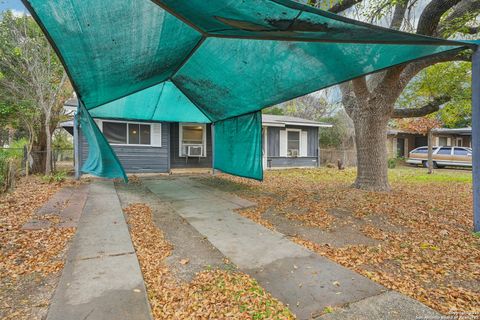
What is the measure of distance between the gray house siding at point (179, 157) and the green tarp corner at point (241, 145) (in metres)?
2.49

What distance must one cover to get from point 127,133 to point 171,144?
1885 millimetres

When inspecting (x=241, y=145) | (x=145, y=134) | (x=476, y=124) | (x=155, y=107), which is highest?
(x=155, y=107)

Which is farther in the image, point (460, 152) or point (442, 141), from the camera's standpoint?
point (442, 141)

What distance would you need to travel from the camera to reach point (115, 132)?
10578 millimetres

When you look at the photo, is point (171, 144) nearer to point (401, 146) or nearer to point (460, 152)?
point (460, 152)

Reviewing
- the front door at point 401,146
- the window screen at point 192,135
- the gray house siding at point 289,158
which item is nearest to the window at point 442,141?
the front door at point 401,146

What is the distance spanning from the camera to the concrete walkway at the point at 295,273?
2.07 m

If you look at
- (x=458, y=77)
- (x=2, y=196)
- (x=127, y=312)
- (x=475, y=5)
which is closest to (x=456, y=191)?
(x=458, y=77)

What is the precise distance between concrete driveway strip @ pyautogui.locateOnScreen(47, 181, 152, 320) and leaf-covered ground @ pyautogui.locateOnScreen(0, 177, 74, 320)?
11cm

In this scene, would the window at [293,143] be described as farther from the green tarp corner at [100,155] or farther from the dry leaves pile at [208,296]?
the dry leaves pile at [208,296]

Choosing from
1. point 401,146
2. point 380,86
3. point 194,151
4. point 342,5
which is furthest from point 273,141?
point 401,146

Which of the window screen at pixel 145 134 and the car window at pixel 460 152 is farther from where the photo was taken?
the car window at pixel 460 152

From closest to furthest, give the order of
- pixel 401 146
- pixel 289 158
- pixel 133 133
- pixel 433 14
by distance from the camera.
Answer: pixel 433 14 → pixel 133 133 → pixel 289 158 → pixel 401 146

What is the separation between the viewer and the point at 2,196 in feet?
19.1
